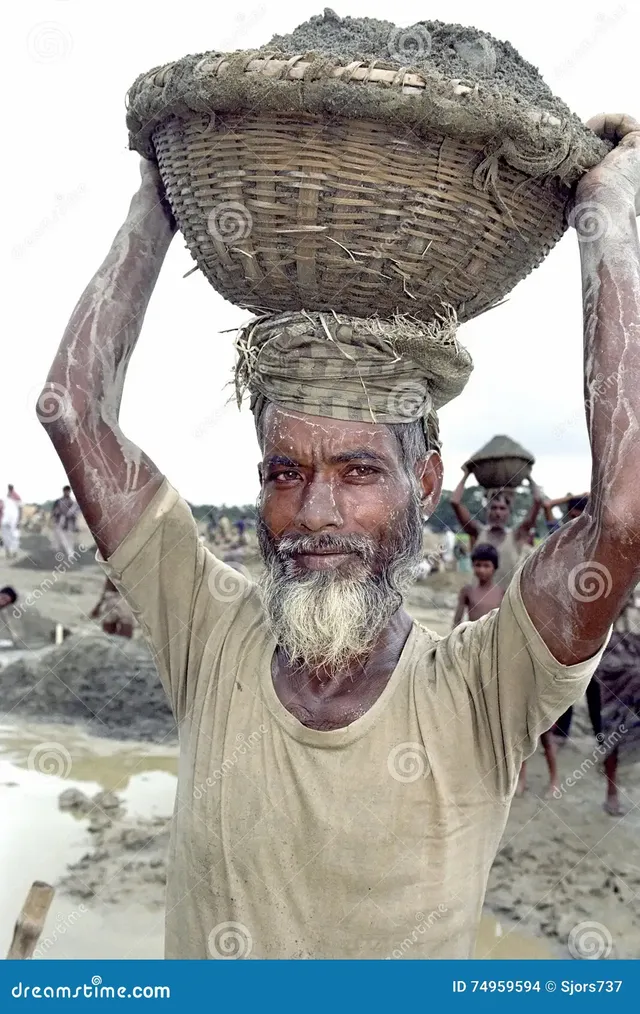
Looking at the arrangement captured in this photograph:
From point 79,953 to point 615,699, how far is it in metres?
4.03

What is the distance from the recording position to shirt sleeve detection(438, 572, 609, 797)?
5.60 feet

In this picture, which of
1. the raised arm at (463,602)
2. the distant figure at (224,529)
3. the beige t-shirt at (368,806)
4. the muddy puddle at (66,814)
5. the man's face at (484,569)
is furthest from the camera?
the distant figure at (224,529)

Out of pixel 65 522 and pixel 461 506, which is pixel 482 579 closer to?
pixel 461 506

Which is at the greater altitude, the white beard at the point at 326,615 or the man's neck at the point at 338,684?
the white beard at the point at 326,615

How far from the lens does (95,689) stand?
1009 cm

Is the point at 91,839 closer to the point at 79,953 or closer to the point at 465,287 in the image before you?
the point at 79,953

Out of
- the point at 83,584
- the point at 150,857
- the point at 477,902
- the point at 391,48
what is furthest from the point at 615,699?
the point at 83,584

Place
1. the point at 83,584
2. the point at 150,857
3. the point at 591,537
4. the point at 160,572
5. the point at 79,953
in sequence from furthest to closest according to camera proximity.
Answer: the point at 83,584 → the point at 150,857 → the point at 79,953 → the point at 160,572 → the point at 591,537

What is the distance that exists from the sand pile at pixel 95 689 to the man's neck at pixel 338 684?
697 cm

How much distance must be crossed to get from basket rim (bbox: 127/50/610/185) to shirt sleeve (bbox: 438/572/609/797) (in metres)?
0.82

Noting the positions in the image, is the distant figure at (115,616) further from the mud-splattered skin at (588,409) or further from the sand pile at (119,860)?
the mud-splattered skin at (588,409)

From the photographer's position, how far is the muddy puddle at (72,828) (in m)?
4.59

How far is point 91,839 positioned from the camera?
18.9 ft

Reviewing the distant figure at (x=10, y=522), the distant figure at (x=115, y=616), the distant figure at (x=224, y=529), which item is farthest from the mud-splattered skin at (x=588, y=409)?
the distant figure at (x=224, y=529)
